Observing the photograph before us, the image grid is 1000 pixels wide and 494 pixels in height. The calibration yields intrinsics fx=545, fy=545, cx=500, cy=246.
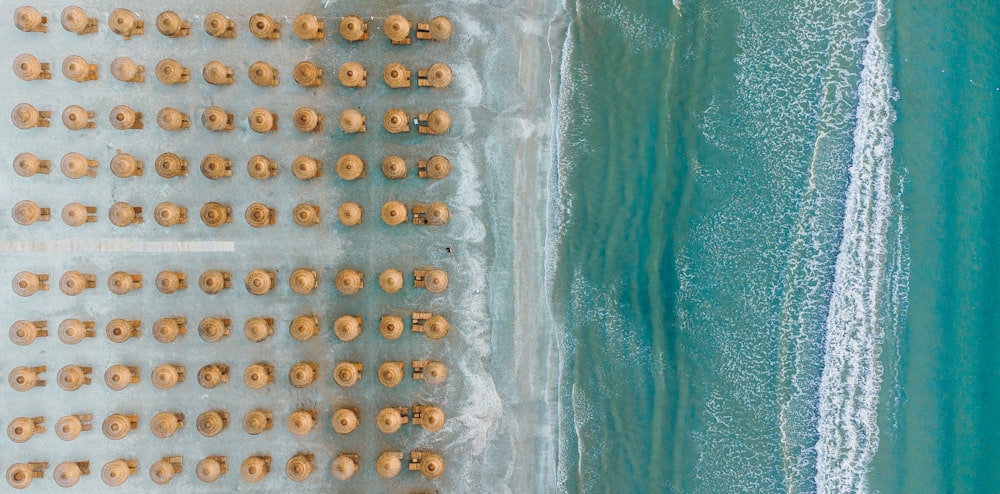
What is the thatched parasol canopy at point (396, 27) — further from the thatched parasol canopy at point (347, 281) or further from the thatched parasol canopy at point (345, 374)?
the thatched parasol canopy at point (345, 374)

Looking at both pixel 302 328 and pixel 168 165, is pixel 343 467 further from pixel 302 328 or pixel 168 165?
pixel 168 165

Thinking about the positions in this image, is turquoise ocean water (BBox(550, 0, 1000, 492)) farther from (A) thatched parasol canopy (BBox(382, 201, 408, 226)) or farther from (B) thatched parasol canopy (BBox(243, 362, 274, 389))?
(B) thatched parasol canopy (BBox(243, 362, 274, 389))

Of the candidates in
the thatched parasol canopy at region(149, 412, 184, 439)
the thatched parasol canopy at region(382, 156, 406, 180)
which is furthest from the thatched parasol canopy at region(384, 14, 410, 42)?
the thatched parasol canopy at region(149, 412, 184, 439)

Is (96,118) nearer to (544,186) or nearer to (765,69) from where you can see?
(544,186)

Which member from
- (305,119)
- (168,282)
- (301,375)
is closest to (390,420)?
(301,375)

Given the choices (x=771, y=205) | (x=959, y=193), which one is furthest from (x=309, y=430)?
(x=959, y=193)

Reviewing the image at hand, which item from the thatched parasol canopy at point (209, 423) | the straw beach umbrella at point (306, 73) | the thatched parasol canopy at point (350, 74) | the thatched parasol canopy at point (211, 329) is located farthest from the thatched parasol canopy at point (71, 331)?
the thatched parasol canopy at point (350, 74)
